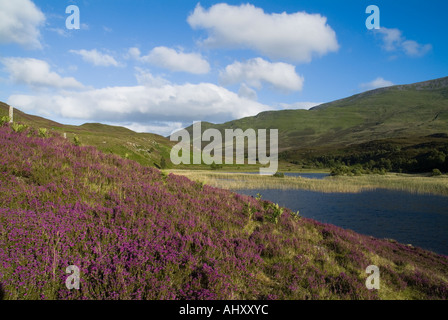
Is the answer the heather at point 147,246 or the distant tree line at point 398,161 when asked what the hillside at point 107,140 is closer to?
the heather at point 147,246

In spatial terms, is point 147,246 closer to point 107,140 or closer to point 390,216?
point 390,216

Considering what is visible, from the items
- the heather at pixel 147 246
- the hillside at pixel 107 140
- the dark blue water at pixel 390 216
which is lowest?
the dark blue water at pixel 390 216

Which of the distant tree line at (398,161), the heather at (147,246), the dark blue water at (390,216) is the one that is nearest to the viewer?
the heather at (147,246)

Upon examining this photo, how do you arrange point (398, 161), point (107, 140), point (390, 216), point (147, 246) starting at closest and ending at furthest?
point (147, 246), point (390, 216), point (107, 140), point (398, 161)

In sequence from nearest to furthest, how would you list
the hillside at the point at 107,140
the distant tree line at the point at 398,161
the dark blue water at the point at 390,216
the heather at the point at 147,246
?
the heather at the point at 147,246
the dark blue water at the point at 390,216
the hillside at the point at 107,140
the distant tree line at the point at 398,161

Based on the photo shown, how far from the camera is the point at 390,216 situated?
2114 centimetres

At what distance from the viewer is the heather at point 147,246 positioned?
3.67 meters

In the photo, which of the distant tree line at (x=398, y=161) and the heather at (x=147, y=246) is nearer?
the heather at (x=147, y=246)

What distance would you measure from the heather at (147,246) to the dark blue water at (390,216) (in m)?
10.3

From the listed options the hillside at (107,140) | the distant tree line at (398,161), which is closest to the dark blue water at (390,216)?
the hillside at (107,140)

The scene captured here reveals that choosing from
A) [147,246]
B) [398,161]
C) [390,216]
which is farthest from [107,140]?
[398,161]

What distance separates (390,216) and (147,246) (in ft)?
79.4

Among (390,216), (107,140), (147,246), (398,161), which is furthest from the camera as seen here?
(398,161)
